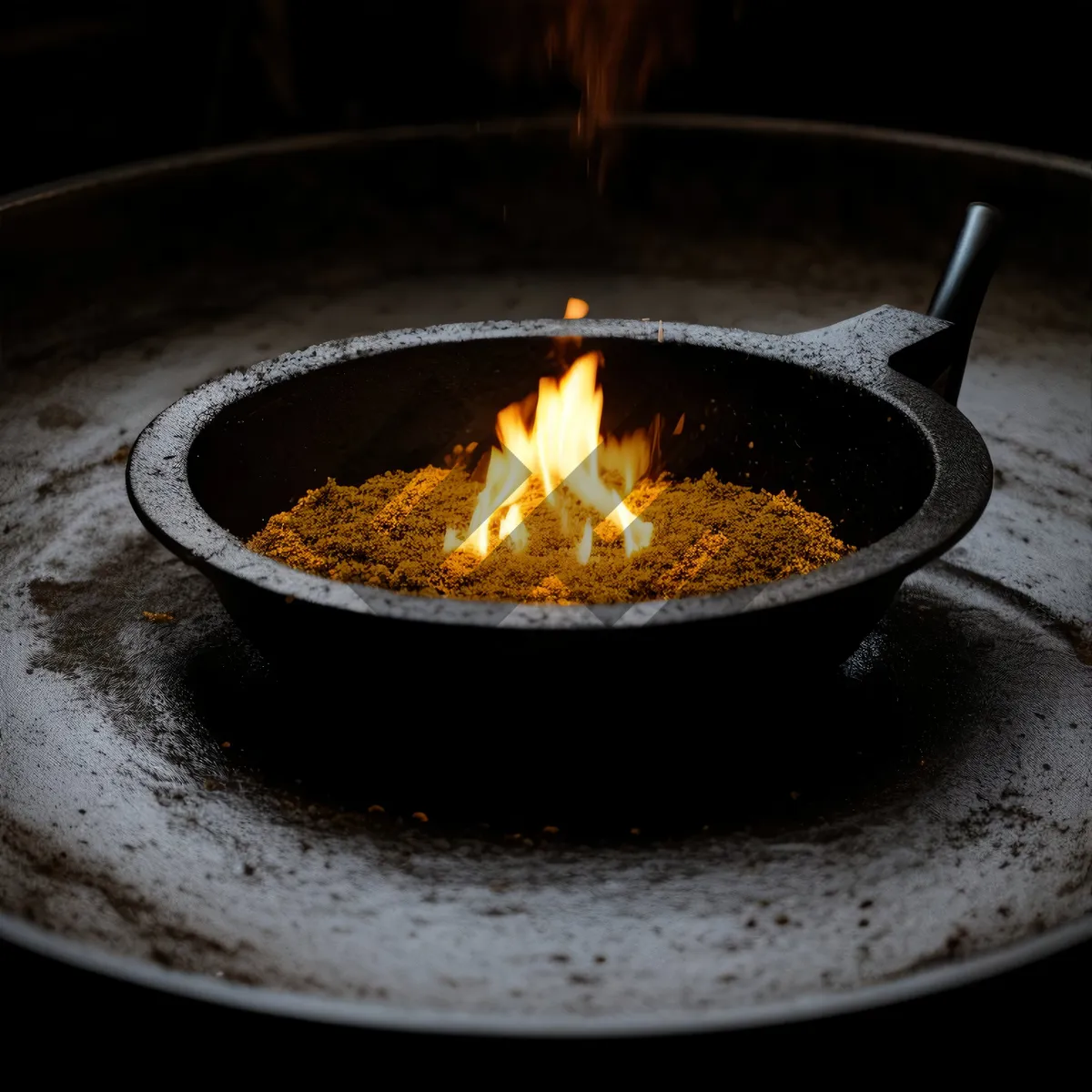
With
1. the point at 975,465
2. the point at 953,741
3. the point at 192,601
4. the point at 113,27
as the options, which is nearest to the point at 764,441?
the point at 975,465

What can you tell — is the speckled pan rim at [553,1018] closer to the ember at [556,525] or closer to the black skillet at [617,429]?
the black skillet at [617,429]

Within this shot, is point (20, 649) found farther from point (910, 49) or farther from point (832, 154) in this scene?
point (910, 49)

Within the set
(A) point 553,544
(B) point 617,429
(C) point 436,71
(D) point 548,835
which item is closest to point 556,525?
(A) point 553,544

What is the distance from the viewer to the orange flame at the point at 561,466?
1471mm

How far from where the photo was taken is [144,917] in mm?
1078

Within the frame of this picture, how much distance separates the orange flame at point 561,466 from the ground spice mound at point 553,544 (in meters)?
0.02

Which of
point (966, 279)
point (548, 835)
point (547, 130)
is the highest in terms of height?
point (966, 279)

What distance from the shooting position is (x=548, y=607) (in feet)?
3.44

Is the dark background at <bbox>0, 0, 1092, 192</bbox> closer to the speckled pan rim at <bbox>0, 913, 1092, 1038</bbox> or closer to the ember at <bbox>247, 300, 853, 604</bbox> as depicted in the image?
the ember at <bbox>247, 300, 853, 604</bbox>

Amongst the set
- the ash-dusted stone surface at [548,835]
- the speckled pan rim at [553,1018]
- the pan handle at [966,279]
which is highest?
the pan handle at [966,279]

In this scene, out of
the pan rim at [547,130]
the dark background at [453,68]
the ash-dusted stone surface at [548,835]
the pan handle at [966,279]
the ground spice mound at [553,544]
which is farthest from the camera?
the dark background at [453,68]

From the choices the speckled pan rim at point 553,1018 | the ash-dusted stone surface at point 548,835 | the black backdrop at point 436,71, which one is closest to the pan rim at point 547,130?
the ash-dusted stone surface at point 548,835

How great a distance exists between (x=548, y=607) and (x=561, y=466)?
0.59 m

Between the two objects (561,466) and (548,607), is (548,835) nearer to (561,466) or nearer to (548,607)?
(548,607)
